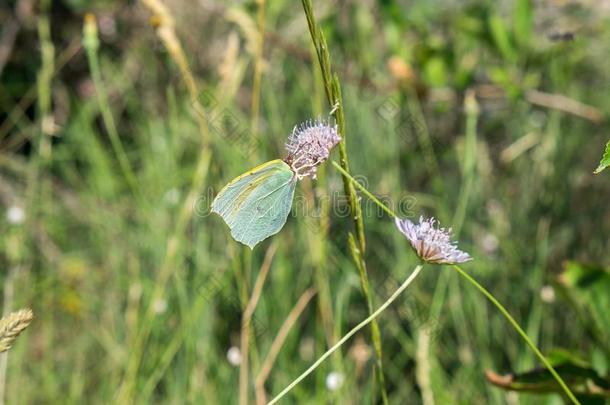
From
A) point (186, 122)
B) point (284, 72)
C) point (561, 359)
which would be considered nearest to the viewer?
point (561, 359)

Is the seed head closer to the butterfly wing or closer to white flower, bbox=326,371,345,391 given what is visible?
the butterfly wing

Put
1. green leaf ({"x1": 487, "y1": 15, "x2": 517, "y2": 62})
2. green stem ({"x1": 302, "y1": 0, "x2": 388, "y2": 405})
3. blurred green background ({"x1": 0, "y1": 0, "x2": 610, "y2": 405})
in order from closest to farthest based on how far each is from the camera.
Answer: green stem ({"x1": 302, "y1": 0, "x2": 388, "y2": 405}), blurred green background ({"x1": 0, "y1": 0, "x2": 610, "y2": 405}), green leaf ({"x1": 487, "y1": 15, "x2": 517, "y2": 62})

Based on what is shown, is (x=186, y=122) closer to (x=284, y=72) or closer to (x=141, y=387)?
(x=284, y=72)

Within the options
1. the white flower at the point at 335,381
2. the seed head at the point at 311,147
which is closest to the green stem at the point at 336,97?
the seed head at the point at 311,147

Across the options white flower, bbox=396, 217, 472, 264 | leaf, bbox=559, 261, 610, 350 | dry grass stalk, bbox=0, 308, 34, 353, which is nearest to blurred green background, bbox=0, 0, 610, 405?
leaf, bbox=559, 261, 610, 350

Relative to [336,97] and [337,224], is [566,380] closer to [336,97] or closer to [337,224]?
[336,97]

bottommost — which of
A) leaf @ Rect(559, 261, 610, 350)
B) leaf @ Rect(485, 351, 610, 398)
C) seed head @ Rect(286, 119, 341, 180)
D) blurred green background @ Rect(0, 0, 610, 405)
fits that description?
leaf @ Rect(485, 351, 610, 398)

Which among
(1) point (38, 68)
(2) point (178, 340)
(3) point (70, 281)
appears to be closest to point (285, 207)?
(2) point (178, 340)

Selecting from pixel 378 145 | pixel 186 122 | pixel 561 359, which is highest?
pixel 186 122

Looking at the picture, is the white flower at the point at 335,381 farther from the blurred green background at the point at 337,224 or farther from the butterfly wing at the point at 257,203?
the butterfly wing at the point at 257,203
